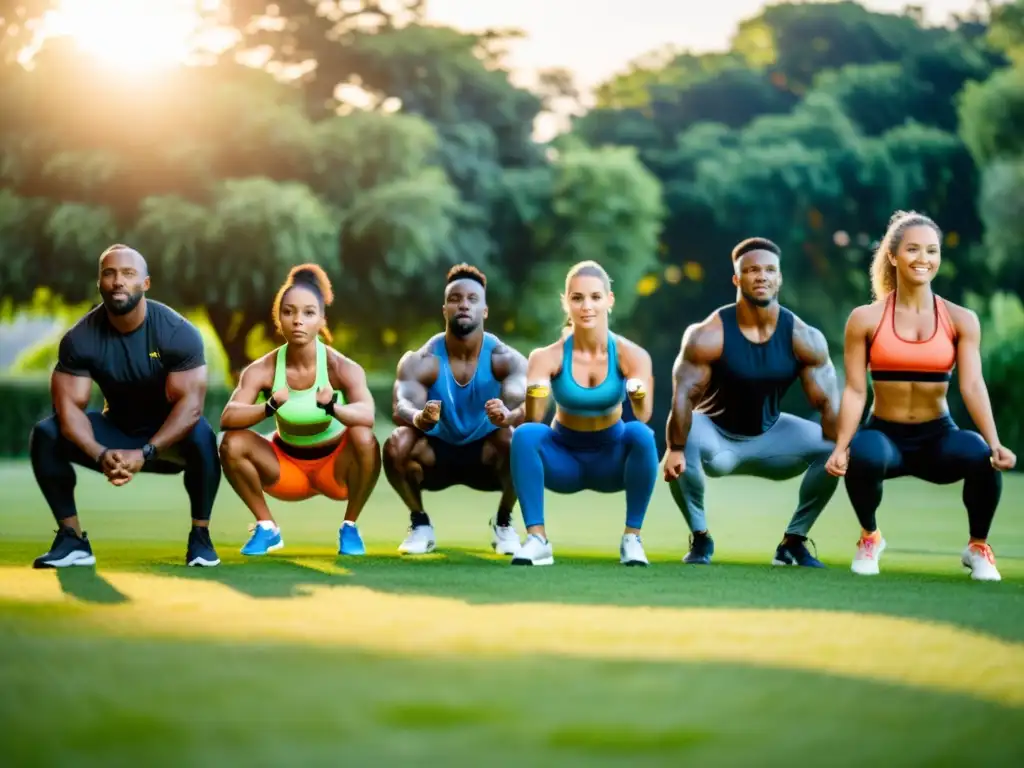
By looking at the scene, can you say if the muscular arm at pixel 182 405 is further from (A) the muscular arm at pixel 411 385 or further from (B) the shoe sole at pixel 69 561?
(A) the muscular arm at pixel 411 385

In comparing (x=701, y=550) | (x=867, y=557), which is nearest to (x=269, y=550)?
(x=701, y=550)

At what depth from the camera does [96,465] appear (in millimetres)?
7688

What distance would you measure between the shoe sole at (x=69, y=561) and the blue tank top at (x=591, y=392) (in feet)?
8.00

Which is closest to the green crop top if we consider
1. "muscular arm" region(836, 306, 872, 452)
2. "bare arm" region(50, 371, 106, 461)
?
"bare arm" region(50, 371, 106, 461)

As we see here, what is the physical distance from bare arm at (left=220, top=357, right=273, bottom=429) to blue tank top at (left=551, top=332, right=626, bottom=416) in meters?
1.53

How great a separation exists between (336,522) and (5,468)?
38.1 ft

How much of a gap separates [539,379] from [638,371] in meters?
0.50

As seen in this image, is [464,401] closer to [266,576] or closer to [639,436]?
[639,436]

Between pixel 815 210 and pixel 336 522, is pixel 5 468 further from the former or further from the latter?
pixel 815 210

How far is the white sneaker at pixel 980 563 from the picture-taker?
7363mm

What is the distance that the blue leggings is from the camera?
783 cm

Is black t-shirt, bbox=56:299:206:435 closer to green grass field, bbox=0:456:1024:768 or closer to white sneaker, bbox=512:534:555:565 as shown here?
green grass field, bbox=0:456:1024:768

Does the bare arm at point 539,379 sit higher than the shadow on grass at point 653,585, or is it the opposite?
the bare arm at point 539,379

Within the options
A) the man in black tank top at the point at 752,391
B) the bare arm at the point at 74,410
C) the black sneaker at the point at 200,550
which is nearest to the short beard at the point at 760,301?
the man in black tank top at the point at 752,391
